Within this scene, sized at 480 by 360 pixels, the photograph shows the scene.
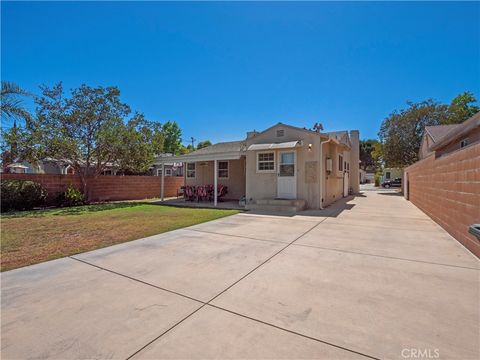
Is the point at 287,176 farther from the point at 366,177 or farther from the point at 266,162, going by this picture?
the point at 366,177

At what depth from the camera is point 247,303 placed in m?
2.59

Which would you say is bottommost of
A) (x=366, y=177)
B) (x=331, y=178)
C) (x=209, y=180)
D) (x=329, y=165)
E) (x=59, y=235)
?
(x=59, y=235)

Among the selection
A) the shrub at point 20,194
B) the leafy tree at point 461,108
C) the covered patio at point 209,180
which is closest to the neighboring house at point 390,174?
the leafy tree at point 461,108

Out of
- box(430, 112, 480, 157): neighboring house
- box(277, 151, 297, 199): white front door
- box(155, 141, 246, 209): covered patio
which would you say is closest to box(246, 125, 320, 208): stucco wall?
box(277, 151, 297, 199): white front door

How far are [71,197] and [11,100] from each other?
5.23m

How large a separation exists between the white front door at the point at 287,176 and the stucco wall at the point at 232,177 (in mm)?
3891

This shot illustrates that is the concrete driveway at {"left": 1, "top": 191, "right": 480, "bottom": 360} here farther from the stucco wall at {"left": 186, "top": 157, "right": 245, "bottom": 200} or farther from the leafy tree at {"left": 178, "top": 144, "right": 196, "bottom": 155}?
the leafy tree at {"left": 178, "top": 144, "right": 196, "bottom": 155}

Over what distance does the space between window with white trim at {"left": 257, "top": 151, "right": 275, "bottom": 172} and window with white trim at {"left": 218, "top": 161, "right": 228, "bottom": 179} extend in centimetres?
404

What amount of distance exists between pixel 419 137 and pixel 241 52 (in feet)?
72.7

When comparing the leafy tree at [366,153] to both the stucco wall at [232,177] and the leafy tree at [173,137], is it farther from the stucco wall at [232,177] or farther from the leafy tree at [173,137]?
the stucco wall at [232,177]

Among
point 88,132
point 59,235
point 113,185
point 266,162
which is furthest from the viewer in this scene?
point 113,185

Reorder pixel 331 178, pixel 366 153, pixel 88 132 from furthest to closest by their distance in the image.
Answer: pixel 366 153 < pixel 88 132 < pixel 331 178

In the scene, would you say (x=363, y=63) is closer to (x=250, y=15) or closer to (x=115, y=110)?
(x=250, y=15)

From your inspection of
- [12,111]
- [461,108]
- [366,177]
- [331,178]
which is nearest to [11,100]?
[12,111]
